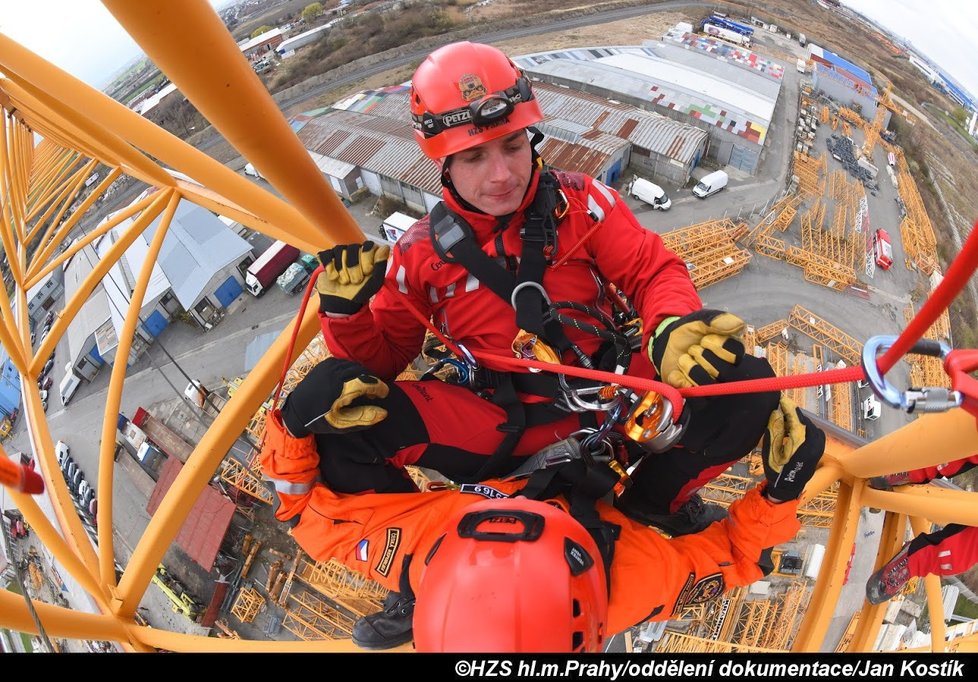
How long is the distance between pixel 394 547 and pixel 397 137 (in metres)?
20.3

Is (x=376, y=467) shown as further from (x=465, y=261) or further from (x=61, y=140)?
(x=61, y=140)

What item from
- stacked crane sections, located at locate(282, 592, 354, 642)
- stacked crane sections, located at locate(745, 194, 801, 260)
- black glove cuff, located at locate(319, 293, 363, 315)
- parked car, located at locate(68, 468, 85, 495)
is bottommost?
stacked crane sections, located at locate(745, 194, 801, 260)

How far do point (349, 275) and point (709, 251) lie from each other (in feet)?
50.1

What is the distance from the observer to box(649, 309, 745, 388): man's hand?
2449 millimetres

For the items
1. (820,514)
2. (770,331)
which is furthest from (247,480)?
(770,331)

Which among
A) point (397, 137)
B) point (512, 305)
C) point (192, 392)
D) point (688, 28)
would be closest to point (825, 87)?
point (688, 28)

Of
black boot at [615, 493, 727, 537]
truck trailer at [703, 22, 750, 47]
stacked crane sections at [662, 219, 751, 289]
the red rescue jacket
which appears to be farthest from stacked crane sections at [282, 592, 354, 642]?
truck trailer at [703, 22, 750, 47]

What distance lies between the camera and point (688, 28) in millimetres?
31312

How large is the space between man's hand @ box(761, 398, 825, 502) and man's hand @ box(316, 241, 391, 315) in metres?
2.69

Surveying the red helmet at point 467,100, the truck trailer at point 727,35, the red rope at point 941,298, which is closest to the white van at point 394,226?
the red helmet at point 467,100

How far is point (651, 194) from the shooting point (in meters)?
17.8

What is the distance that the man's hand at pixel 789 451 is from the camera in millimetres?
2764

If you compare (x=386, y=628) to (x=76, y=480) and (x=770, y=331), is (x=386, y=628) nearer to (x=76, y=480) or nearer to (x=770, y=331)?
(x=76, y=480)

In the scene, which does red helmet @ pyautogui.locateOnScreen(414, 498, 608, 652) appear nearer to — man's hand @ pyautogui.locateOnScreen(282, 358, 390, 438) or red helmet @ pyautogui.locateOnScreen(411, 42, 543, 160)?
man's hand @ pyautogui.locateOnScreen(282, 358, 390, 438)
